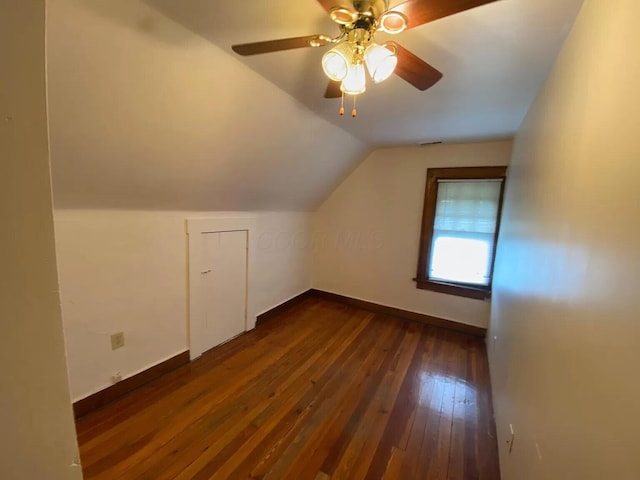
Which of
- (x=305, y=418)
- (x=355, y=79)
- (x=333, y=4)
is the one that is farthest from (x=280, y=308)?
(x=333, y=4)

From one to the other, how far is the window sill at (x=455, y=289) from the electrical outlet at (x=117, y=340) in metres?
3.05

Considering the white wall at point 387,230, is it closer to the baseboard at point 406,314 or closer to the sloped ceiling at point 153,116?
the baseboard at point 406,314

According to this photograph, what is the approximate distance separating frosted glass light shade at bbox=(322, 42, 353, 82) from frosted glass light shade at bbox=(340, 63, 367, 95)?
0.12 ft

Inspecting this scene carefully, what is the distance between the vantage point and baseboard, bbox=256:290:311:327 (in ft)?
10.8

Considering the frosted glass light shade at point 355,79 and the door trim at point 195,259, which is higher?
the frosted glass light shade at point 355,79

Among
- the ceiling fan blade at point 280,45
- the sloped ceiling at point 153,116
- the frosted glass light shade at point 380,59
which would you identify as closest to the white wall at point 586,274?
the frosted glass light shade at point 380,59

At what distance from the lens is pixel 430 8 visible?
862mm

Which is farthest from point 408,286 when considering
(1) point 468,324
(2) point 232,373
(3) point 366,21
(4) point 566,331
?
(3) point 366,21

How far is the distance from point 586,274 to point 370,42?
1.10 m

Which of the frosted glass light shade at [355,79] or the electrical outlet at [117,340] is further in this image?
the electrical outlet at [117,340]

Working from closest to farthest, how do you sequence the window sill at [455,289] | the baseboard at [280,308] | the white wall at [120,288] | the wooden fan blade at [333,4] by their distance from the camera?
the wooden fan blade at [333,4], the white wall at [120,288], the window sill at [455,289], the baseboard at [280,308]

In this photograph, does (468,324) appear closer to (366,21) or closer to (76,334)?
(366,21)

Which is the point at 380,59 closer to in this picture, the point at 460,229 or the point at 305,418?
the point at 305,418

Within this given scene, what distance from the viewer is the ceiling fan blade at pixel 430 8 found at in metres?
0.82
